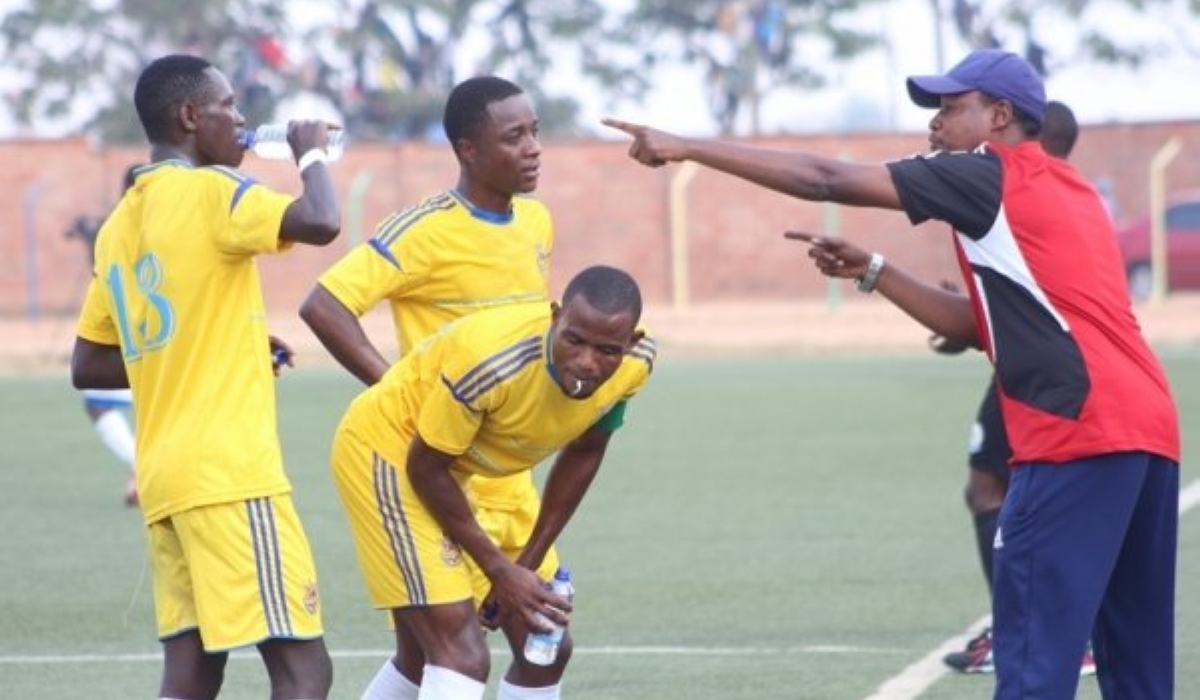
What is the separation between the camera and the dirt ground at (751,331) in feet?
98.2

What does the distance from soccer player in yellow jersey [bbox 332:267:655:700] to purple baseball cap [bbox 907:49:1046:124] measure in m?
0.95

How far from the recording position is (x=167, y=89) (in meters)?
6.57

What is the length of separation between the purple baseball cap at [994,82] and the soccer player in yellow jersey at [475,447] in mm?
950

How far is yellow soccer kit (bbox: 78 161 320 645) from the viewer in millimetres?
6363

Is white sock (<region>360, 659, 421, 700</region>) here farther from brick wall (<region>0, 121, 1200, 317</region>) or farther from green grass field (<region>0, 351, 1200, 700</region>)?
brick wall (<region>0, 121, 1200, 317</region>)

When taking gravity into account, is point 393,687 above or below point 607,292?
below

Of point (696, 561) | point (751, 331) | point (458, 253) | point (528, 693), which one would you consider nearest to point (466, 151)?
point (458, 253)

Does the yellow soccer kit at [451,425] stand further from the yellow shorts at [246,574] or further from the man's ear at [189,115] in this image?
the man's ear at [189,115]

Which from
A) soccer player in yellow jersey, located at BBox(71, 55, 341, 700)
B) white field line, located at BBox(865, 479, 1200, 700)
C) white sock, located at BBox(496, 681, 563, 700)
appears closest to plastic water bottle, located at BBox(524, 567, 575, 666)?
white sock, located at BBox(496, 681, 563, 700)

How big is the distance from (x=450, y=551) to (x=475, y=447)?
33 centimetres

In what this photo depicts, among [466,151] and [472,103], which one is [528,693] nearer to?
[466,151]

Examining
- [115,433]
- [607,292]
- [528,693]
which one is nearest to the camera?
[607,292]

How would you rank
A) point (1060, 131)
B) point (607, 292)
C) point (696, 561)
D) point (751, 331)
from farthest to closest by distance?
point (751, 331)
point (696, 561)
point (1060, 131)
point (607, 292)

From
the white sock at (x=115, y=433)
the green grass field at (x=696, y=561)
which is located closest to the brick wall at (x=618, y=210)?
the green grass field at (x=696, y=561)
